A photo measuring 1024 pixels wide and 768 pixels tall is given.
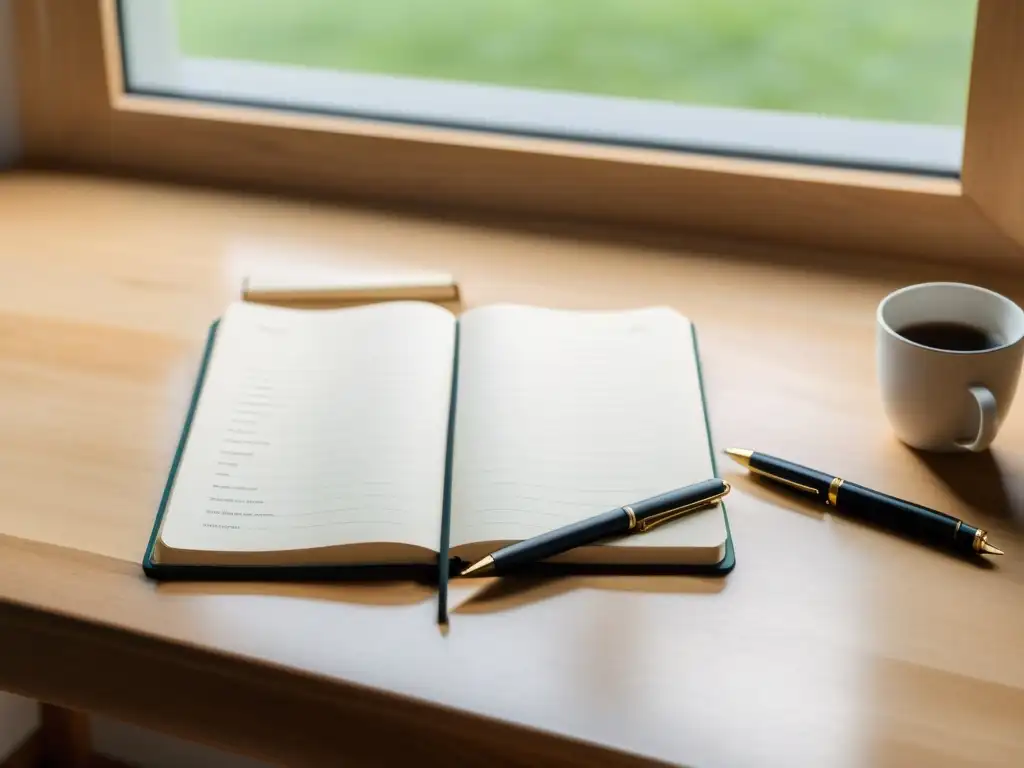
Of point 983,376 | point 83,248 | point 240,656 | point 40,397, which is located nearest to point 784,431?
point 983,376

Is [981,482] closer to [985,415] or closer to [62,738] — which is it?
[985,415]

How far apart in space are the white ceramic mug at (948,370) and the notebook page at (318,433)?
27 cm

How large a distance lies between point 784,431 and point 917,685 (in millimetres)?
211

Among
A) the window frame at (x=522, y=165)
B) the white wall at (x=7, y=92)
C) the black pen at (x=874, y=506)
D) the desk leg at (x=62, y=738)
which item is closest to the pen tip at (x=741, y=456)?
the black pen at (x=874, y=506)

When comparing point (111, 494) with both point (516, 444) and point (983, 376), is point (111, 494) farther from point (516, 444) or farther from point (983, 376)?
point (983, 376)

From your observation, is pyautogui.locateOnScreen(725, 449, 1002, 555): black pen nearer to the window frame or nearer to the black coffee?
the black coffee

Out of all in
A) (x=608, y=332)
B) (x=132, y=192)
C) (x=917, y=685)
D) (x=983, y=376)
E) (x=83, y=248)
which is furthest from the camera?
(x=132, y=192)

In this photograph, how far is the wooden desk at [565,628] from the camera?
1.69ft

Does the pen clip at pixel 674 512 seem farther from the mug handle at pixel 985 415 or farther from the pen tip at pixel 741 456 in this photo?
the mug handle at pixel 985 415

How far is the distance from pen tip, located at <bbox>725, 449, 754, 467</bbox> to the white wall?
0.76 meters

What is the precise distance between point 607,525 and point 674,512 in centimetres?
4

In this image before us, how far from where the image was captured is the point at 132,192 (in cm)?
103

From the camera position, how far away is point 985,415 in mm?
642

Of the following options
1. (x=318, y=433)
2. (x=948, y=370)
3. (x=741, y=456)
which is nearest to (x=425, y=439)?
(x=318, y=433)
